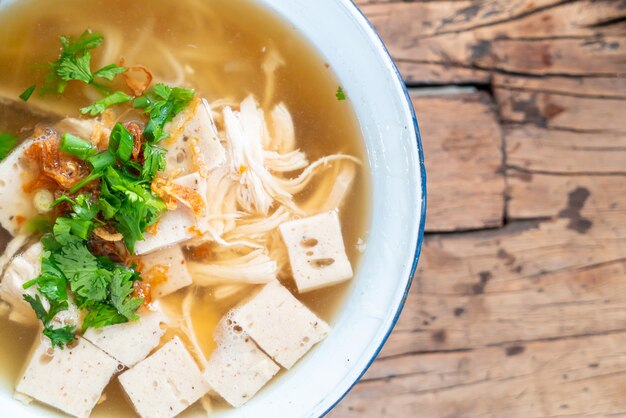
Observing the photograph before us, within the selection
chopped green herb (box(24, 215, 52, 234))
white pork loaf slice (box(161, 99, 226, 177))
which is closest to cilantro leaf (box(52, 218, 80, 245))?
chopped green herb (box(24, 215, 52, 234))

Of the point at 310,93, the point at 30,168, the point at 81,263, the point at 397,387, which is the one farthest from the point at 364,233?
the point at 30,168

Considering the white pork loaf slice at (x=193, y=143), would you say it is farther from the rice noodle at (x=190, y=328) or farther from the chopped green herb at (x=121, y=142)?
the rice noodle at (x=190, y=328)

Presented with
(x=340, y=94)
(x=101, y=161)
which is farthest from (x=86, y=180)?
(x=340, y=94)

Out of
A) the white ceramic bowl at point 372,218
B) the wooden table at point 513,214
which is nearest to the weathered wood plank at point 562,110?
the wooden table at point 513,214

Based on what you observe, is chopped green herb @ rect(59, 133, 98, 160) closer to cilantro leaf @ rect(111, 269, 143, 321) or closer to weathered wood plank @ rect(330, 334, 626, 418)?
cilantro leaf @ rect(111, 269, 143, 321)

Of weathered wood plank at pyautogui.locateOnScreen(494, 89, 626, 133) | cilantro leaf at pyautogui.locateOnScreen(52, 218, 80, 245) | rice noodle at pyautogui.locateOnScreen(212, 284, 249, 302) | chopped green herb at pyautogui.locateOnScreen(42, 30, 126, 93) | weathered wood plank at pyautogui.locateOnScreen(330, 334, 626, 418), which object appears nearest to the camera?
cilantro leaf at pyautogui.locateOnScreen(52, 218, 80, 245)

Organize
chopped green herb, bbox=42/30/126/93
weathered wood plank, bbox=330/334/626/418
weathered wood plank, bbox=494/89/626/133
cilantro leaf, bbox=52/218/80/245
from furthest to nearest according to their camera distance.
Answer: weathered wood plank, bbox=494/89/626/133 → weathered wood plank, bbox=330/334/626/418 → chopped green herb, bbox=42/30/126/93 → cilantro leaf, bbox=52/218/80/245

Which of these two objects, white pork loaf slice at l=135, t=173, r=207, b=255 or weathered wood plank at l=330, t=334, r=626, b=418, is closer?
white pork loaf slice at l=135, t=173, r=207, b=255
